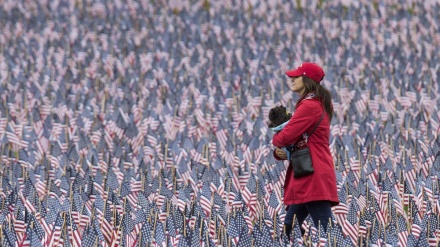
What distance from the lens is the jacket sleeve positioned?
761 centimetres

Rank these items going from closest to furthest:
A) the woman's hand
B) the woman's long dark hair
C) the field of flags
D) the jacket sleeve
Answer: the jacket sleeve, the woman's long dark hair, the woman's hand, the field of flags

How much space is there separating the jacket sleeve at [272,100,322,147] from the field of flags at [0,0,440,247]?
27.8 inches

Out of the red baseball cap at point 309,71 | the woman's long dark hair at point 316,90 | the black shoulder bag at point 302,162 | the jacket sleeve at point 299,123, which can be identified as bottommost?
the black shoulder bag at point 302,162

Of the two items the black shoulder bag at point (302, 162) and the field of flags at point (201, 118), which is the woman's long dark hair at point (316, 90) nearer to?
the black shoulder bag at point (302, 162)

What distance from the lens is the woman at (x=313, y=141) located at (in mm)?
7629

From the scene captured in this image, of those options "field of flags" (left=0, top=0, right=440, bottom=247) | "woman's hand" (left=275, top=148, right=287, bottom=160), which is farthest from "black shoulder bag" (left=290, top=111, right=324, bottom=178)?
"field of flags" (left=0, top=0, right=440, bottom=247)

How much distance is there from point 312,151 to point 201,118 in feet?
19.6

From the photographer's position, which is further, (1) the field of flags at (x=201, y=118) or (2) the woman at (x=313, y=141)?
(1) the field of flags at (x=201, y=118)

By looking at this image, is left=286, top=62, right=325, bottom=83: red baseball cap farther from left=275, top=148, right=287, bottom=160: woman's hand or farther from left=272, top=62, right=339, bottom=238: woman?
left=275, top=148, right=287, bottom=160: woman's hand

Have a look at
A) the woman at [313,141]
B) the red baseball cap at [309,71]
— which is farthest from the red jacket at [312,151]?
the red baseball cap at [309,71]

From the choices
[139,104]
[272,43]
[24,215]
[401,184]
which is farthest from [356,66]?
[24,215]

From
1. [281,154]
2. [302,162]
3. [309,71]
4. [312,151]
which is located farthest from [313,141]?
[309,71]

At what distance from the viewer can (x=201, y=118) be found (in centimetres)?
1361

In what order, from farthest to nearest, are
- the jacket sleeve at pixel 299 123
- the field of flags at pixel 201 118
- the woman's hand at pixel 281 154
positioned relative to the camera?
the field of flags at pixel 201 118 → the woman's hand at pixel 281 154 → the jacket sleeve at pixel 299 123
